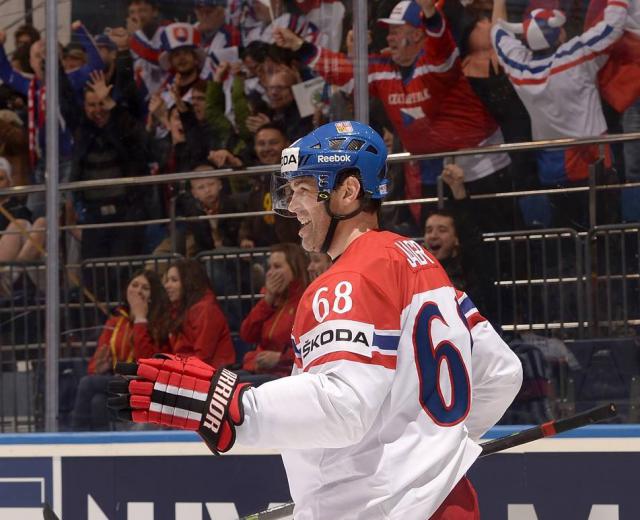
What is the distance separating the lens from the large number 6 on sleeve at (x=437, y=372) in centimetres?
214

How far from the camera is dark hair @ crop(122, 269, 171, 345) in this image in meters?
4.35

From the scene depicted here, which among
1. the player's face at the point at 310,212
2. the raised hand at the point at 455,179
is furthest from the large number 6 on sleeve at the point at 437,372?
the raised hand at the point at 455,179

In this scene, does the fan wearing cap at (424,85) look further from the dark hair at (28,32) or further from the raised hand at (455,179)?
the dark hair at (28,32)

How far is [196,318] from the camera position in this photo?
4301 mm

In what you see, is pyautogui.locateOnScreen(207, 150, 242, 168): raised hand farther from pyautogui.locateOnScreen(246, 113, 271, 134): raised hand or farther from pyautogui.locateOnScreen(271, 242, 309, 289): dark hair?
pyautogui.locateOnScreen(271, 242, 309, 289): dark hair

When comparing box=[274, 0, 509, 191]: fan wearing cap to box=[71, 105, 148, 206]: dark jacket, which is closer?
box=[274, 0, 509, 191]: fan wearing cap

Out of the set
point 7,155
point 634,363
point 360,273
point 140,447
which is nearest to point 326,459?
point 360,273

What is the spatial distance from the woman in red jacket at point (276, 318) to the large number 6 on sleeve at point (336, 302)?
1.96m

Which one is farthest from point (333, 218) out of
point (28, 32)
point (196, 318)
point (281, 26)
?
point (28, 32)

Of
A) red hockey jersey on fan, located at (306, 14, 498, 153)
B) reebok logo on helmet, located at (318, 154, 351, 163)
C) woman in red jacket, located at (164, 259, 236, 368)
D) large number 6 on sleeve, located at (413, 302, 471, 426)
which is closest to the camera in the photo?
large number 6 on sleeve, located at (413, 302, 471, 426)

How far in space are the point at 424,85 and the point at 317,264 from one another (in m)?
0.70

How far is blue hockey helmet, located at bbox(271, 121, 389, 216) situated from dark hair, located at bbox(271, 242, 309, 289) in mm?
1768

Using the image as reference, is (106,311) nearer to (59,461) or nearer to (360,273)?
(59,461)

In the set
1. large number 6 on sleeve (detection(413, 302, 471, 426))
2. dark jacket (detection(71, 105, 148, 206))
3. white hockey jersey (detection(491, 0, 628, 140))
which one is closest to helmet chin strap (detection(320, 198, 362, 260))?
large number 6 on sleeve (detection(413, 302, 471, 426))
